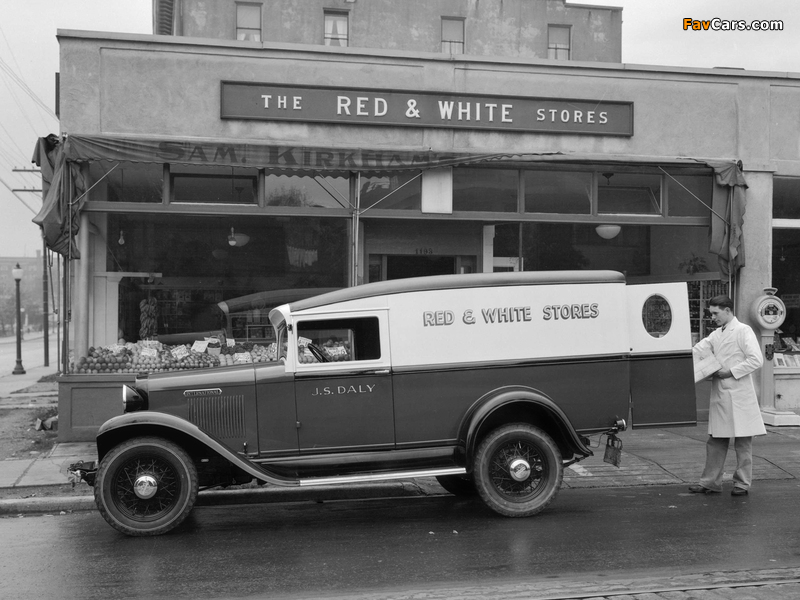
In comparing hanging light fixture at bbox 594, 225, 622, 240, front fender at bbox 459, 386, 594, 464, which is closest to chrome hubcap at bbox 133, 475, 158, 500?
front fender at bbox 459, 386, 594, 464

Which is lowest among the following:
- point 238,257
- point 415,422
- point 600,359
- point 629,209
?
point 415,422

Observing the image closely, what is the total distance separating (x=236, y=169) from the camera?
10.8 meters

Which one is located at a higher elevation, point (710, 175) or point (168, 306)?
point (710, 175)

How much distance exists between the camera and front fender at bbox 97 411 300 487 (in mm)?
6172

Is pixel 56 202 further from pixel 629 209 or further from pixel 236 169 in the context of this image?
pixel 629 209

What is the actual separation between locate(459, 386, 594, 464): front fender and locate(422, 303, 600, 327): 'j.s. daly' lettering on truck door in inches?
24.3

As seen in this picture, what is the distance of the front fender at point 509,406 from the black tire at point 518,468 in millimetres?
144

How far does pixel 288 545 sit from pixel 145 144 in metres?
6.37

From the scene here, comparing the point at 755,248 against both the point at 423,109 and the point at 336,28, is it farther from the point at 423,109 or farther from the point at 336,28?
the point at 336,28

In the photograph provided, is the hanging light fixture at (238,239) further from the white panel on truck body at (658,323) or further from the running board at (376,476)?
the white panel on truck body at (658,323)

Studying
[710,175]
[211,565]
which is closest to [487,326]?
[211,565]

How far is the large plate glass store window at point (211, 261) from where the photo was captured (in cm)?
1106

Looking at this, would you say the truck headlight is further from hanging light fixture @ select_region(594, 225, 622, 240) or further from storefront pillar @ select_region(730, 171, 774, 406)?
storefront pillar @ select_region(730, 171, 774, 406)

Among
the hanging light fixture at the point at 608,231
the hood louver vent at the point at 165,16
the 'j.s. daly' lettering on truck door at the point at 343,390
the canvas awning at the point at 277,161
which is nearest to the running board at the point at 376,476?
the 'j.s. daly' lettering on truck door at the point at 343,390
